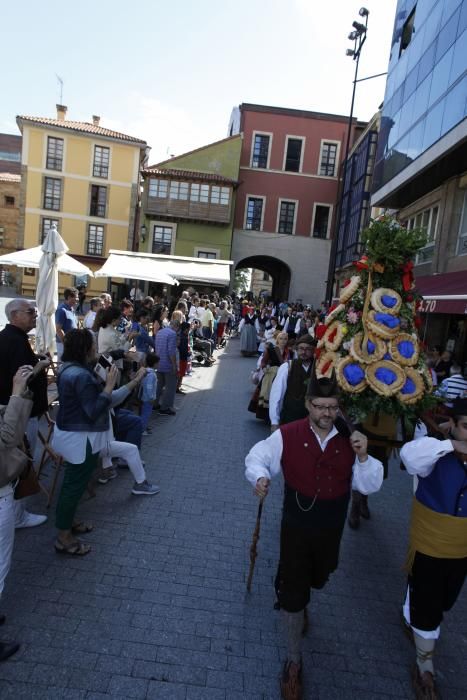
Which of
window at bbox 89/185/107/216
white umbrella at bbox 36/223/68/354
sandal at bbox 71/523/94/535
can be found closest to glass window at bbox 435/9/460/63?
white umbrella at bbox 36/223/68/354

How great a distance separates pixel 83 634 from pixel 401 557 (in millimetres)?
3000

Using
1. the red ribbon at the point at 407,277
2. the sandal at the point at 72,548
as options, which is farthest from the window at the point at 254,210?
the sandal at the point at 72,548

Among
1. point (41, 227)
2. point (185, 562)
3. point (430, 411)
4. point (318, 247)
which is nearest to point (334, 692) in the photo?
point (185, 562)

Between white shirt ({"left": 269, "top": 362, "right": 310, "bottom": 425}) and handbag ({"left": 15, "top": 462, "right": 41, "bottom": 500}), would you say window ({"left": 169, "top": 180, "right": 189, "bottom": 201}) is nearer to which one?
white shirt ({"left": 269, "top": 362, "right": 310, "bottom": 425})

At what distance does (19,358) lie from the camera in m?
4.26

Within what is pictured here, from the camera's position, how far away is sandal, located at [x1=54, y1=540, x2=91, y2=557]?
3984mm

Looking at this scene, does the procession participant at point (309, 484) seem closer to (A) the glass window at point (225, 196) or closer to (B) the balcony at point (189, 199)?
(B) the balcony at point (189, 199)

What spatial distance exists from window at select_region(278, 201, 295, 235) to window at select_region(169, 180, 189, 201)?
6775 millimetres

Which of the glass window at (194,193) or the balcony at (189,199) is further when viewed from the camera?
the glass window at (194,193)

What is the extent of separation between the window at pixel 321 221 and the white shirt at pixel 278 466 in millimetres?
32069

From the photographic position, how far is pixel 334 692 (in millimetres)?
Result: 2900

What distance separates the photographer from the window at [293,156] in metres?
32.8

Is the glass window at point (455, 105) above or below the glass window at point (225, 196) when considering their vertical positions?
below

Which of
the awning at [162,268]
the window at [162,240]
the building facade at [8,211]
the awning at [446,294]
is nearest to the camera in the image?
the awning at [446,294]
